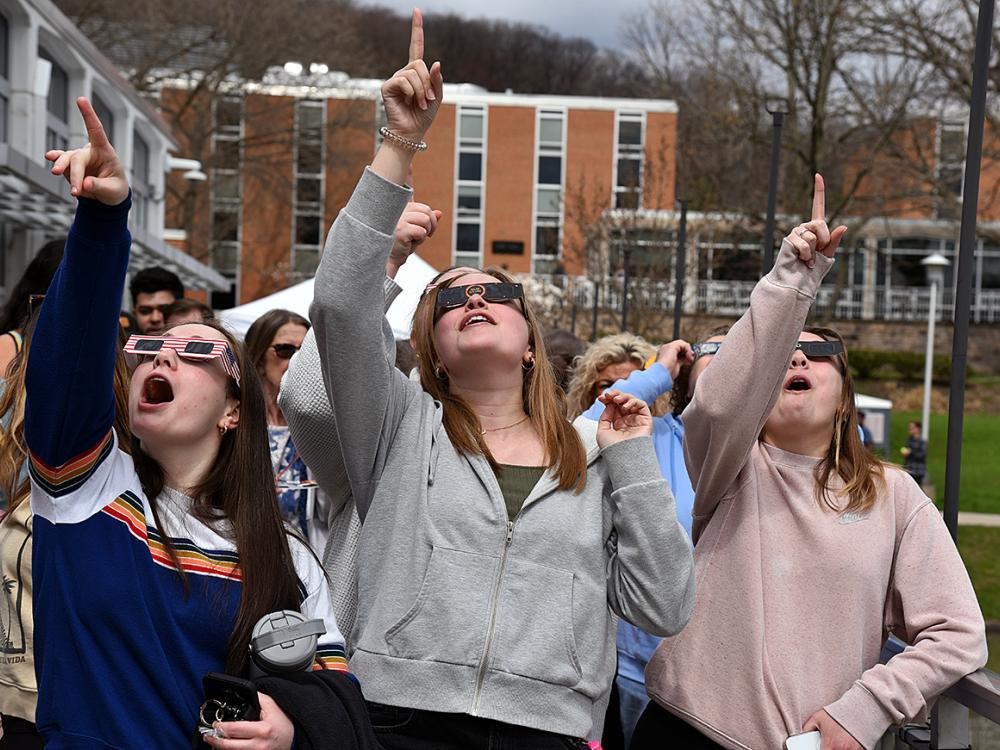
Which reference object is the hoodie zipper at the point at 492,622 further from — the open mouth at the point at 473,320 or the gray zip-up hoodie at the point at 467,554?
the open mouth at the point at 473,320

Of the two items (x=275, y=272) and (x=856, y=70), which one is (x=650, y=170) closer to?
(x=856, y=70)

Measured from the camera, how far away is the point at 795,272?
3.34m

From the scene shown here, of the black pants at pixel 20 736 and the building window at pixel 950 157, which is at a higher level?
the building window at pixel 950 157

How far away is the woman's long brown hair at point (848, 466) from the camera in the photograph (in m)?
3.53

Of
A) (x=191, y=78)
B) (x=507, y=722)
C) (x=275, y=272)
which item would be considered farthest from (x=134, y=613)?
(x=275, y=272)

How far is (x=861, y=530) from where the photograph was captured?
3.47 metres

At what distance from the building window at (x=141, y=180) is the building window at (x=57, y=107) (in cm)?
581

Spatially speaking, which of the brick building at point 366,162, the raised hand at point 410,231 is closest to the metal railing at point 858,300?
the brick building at point 366,162

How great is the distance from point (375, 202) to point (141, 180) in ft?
95.2

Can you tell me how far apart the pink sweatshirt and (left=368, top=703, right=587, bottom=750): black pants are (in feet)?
2.48

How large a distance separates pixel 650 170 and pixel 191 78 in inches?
791

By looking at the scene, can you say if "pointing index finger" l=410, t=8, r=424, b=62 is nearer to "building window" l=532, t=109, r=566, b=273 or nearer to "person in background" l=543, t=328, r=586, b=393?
"person in background" l=543, t=328, r=586, b=393

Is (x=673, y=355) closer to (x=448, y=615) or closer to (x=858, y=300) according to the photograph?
(x=448, y=615)

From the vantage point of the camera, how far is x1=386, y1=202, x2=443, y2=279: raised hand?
3209 mm
